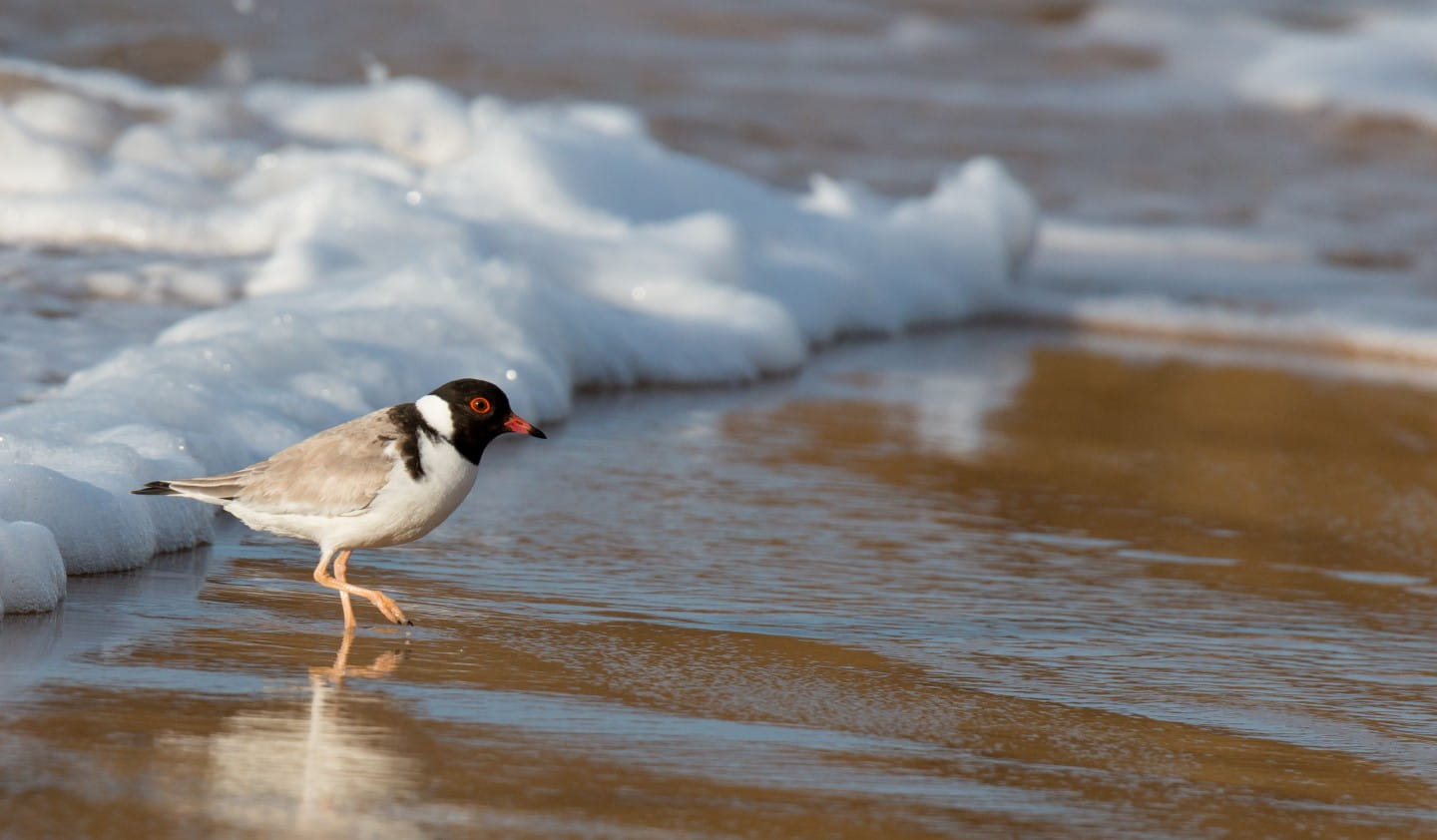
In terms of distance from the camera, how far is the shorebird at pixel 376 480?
155 inches

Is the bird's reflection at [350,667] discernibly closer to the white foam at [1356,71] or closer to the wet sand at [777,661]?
the wet sand at [777,661]

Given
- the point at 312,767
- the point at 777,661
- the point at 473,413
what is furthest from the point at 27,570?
the point at 777,661

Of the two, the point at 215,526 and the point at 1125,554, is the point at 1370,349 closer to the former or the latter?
the point at 1125,554

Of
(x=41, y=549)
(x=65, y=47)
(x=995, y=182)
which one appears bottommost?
(x=41, y=549)

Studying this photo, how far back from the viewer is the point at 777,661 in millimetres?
4016

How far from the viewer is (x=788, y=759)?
331cm

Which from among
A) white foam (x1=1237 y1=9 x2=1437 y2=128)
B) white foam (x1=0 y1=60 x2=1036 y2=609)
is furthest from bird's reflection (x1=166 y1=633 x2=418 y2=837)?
white foam (x1=1237 y1=9 x2=1437 y2=128)

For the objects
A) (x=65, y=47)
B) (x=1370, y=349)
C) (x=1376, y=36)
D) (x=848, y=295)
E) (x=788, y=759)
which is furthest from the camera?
(x=1376, y=36)

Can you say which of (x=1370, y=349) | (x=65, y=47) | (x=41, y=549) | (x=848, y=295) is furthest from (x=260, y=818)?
(x=65, y=47)

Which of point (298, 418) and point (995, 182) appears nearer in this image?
point (298, 418)

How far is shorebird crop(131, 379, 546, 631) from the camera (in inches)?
155

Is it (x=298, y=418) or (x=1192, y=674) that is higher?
(x=298, y=418)

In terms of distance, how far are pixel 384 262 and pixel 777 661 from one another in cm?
456

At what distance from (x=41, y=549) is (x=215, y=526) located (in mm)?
991
